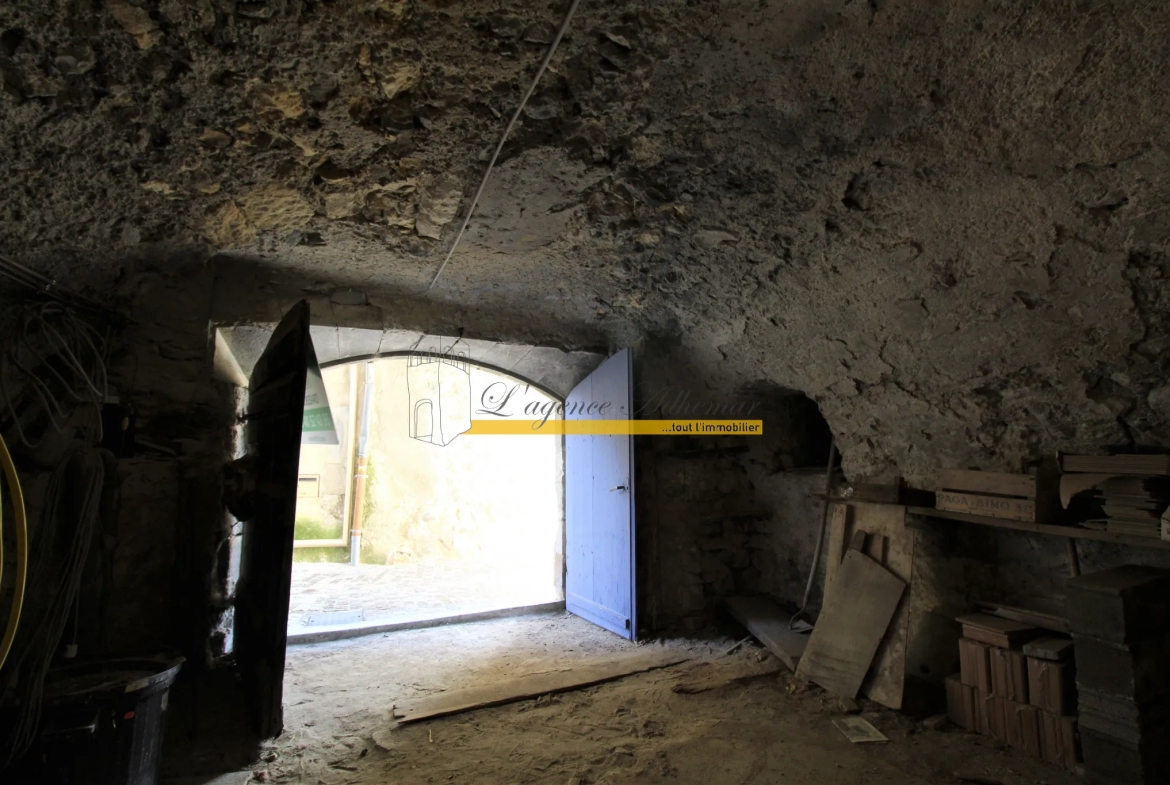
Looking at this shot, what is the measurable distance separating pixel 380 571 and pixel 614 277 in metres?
4.96

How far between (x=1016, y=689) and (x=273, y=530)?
2.99 meters

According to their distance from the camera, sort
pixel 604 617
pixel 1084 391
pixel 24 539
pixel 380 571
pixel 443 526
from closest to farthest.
Result: pixel 24 539
pixel 1084 391
pixel 604 617
pixel 380 571
pixel 443 526

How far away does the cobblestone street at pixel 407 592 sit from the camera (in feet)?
14.5

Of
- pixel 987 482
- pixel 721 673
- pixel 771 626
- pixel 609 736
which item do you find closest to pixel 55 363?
pixel 609 736

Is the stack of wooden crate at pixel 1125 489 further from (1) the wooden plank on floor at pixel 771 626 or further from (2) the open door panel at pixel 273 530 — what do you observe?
(2) the open door panel at pixel 273 530

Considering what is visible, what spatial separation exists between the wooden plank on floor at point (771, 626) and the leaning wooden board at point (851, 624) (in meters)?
0.14

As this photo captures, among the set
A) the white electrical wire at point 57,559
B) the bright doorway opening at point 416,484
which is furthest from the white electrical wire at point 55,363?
the bright doorway opening at point 416,484

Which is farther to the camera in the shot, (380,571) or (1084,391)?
(380,571)

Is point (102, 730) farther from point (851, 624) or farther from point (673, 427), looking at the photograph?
point (673, 427)

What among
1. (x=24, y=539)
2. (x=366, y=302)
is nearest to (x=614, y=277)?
(x=366, y=302)

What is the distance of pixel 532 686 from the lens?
9.64ft

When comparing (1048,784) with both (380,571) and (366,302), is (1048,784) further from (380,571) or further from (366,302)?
(380,571)

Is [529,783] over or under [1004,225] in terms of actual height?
under

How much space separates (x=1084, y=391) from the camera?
215cm
